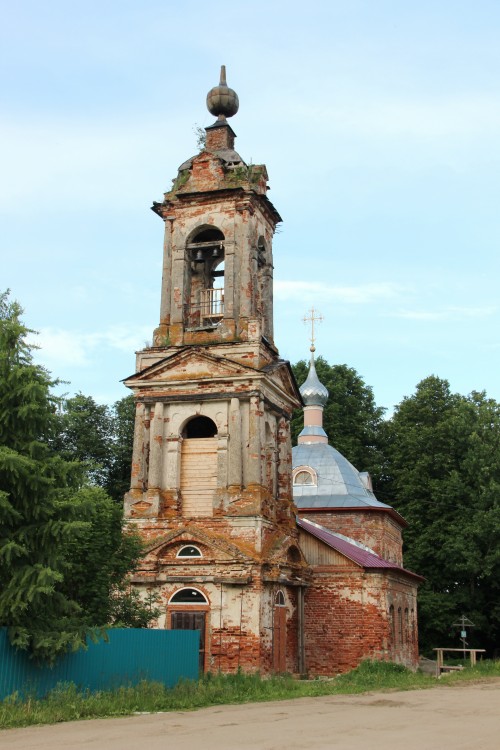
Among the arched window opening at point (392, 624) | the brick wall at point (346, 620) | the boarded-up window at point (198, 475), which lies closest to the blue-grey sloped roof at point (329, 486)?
the arched window opening at point (392, 624)

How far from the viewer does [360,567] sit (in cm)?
2367

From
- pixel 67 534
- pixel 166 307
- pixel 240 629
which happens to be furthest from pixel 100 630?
pixel 166 307

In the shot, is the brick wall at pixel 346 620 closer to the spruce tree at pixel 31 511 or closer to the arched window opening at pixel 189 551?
the arched window opening at pixel 189 551

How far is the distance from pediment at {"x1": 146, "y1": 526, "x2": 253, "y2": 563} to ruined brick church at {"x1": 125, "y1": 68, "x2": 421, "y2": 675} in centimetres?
3

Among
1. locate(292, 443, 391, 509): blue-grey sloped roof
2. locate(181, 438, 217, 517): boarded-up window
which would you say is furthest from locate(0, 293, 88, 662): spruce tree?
locate(292, 443, 391, 509): blue-grey sloped roof

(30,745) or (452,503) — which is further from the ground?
(452,503)

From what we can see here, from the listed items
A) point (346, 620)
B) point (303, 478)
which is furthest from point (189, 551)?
point (303, 478)

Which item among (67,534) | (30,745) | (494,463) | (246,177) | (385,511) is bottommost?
(30,745)

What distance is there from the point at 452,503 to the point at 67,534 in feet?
87.5

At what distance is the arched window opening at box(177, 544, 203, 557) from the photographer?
20.5 metres

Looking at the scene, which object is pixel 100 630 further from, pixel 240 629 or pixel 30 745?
pixel 240 629

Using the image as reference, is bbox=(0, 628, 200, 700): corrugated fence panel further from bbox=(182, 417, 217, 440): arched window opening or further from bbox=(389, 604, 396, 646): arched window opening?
bbox=(389, 604, 396, 646): arched window opening

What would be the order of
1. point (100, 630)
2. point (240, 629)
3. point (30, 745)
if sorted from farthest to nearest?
point (240, 629)
point (100, 630)
point (30, 745)

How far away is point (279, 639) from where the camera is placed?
69.5 ft
